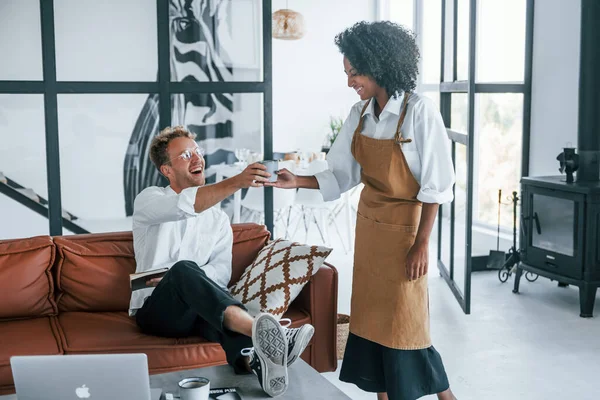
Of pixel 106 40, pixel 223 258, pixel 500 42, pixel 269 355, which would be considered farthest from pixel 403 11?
pixel 269 355

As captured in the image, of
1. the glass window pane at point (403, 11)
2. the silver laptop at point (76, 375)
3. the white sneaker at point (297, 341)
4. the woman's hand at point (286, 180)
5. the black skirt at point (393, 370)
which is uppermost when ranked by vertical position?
the glass window pane at point (403, 11)

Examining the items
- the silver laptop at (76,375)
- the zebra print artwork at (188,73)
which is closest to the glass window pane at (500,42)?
the zebra print artwork at (188,73)

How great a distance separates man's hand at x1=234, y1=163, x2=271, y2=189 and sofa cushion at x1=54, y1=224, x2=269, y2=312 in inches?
31.5

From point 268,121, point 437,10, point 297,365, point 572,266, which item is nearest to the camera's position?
point 297,365

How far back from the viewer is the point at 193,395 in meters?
1.93

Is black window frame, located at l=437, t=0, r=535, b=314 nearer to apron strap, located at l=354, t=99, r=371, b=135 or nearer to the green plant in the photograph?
the green plant

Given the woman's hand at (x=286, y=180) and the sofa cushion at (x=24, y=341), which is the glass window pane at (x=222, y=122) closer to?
the woman's hand at (x=286, y=180)

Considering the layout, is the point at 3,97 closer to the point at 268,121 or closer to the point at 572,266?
the point at 268,121

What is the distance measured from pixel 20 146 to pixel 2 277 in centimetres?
115

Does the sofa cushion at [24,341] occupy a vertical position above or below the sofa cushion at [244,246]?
below

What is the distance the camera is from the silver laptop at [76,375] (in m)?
1.78

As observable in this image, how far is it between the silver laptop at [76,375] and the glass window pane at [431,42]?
635 centimetres

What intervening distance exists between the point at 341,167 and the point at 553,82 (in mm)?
3143

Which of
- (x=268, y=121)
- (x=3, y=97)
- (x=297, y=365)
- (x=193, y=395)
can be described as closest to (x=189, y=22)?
(x=268, y=121)
